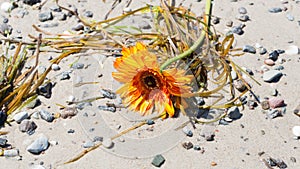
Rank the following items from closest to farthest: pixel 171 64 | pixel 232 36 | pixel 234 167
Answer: pixel 234 167, pixel 171 64, pixel 232 36

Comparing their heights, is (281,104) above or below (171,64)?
below

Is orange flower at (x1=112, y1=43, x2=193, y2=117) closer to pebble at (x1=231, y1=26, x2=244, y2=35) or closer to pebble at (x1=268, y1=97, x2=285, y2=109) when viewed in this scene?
pebble at (x1=268, y1=97, x2=285, y2=109)

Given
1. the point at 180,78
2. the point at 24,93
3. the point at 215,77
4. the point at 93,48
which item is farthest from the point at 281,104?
the point at 24,93

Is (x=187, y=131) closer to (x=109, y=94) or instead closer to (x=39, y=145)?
(x=109, y=94)

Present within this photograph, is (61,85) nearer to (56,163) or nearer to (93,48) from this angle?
(93,48)

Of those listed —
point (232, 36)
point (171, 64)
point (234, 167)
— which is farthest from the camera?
point (232, 36)

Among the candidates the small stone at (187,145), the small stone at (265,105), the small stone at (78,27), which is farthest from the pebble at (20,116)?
the small stone at (265,105)

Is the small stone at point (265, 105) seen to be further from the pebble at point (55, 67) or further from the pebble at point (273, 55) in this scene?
the pebble at point (55, 67)
